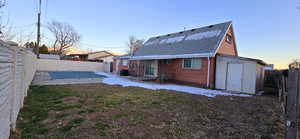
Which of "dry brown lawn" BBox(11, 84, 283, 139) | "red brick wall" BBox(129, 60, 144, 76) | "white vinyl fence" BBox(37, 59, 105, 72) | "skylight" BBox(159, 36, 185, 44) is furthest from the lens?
"white vinyl fence" BBox(37, 59, 105, 72)

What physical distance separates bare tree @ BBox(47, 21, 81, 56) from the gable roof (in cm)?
2511

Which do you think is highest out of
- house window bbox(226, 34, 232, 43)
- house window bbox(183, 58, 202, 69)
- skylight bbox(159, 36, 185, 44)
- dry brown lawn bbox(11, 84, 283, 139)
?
skylight bbox(159, 36, 185, 44)

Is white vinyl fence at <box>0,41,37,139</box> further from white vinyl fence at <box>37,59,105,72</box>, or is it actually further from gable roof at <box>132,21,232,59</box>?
white vinyl fence at <box>37,59,105,72</box>

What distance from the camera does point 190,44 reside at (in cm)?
1232

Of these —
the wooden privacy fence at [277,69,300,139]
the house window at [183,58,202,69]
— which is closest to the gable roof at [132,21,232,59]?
the house window at [183,58,202,69]

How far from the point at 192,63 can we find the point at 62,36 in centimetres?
3267

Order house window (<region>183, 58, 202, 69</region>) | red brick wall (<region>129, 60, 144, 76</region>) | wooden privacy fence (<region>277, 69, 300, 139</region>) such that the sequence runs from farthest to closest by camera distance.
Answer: red brick wall (<region>129, 60, 144, 76</region>), house window (<region>183, 58, 202, 69</region>), wooden privacy fence (<region>277, 69, 300, 139</region>)

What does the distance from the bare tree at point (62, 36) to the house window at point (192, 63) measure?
31.2m

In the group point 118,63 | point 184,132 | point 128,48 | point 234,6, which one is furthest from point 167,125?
point 128,48

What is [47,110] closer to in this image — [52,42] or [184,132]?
[184,132]

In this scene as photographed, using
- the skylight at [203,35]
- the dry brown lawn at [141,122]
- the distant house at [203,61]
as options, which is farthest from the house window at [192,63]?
the dry brown lawn at [141,122]

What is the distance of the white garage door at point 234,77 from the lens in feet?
29.1

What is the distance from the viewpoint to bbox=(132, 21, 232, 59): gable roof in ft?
34.7

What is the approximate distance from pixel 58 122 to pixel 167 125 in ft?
8.73
